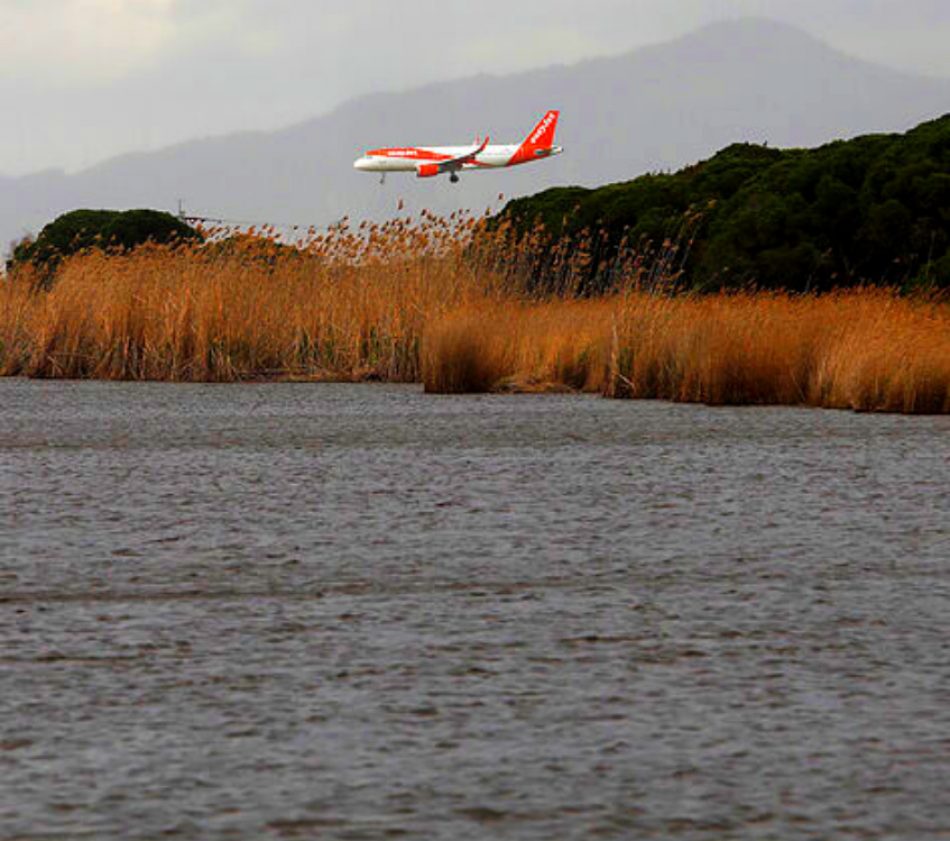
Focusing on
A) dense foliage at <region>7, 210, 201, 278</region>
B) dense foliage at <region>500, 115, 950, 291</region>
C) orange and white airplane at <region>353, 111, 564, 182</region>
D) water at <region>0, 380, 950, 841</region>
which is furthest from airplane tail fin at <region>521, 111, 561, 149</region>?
water at <region>0, 380, 950, 841</region>

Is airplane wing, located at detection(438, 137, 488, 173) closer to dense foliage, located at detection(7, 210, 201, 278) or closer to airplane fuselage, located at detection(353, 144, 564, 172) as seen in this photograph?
airplane fuselage, located at detection(353, 144, 564, 172)

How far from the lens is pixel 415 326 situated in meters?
18.2

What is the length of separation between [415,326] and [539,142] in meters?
69.8

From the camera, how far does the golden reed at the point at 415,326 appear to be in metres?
13.7

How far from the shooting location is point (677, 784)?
2609 millimetres

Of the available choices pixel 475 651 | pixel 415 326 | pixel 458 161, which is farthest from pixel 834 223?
pixel 458 161

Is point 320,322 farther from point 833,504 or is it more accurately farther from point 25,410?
point 833,504

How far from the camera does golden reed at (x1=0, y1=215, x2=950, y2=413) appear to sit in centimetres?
1367

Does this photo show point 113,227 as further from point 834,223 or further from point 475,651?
point 475,651

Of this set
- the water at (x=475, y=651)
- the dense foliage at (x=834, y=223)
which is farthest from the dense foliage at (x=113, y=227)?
the water at (x=475, y=651)

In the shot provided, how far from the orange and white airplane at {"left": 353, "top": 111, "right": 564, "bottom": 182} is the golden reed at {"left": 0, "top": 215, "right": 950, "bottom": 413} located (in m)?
57.5

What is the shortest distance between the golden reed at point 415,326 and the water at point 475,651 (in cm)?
590

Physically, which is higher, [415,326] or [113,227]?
[113,227]

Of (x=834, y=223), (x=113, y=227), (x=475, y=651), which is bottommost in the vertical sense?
(x=475, y=651)
